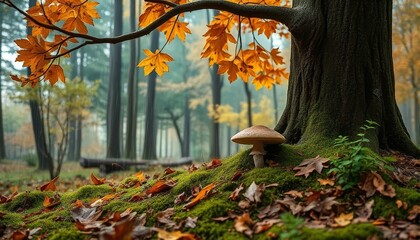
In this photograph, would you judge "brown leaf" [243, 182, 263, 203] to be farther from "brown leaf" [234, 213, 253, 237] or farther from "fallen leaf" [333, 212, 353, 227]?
"fallen leaf" [333, 212, 353, 227]

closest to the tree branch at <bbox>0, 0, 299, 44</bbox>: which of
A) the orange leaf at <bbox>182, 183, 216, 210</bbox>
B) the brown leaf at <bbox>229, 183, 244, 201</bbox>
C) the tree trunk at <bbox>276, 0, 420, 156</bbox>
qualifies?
the tree trunk at <bbox>276, 0, 420, 156</bbox>

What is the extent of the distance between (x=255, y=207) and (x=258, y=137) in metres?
0.49

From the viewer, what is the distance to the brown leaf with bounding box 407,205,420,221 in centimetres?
174

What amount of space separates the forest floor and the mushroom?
0.47 feet

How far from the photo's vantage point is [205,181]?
2727 mm

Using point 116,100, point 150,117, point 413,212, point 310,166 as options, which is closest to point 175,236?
point 310,166

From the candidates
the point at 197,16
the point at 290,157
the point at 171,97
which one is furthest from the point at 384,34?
the point at 197,16

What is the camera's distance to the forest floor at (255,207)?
1727mm

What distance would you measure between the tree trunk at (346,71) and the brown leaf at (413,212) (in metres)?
1.01

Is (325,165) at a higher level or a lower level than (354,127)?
lower

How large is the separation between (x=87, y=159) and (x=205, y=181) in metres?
9.06

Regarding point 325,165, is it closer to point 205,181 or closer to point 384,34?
point 205,181

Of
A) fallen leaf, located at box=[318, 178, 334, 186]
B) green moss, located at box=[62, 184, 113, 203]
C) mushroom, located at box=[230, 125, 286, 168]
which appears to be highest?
mushroom, located at box=[230, 125, 286, 168]

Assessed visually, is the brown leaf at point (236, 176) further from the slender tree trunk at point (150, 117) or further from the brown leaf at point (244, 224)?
the slender tree trunk at point (150, 117)
